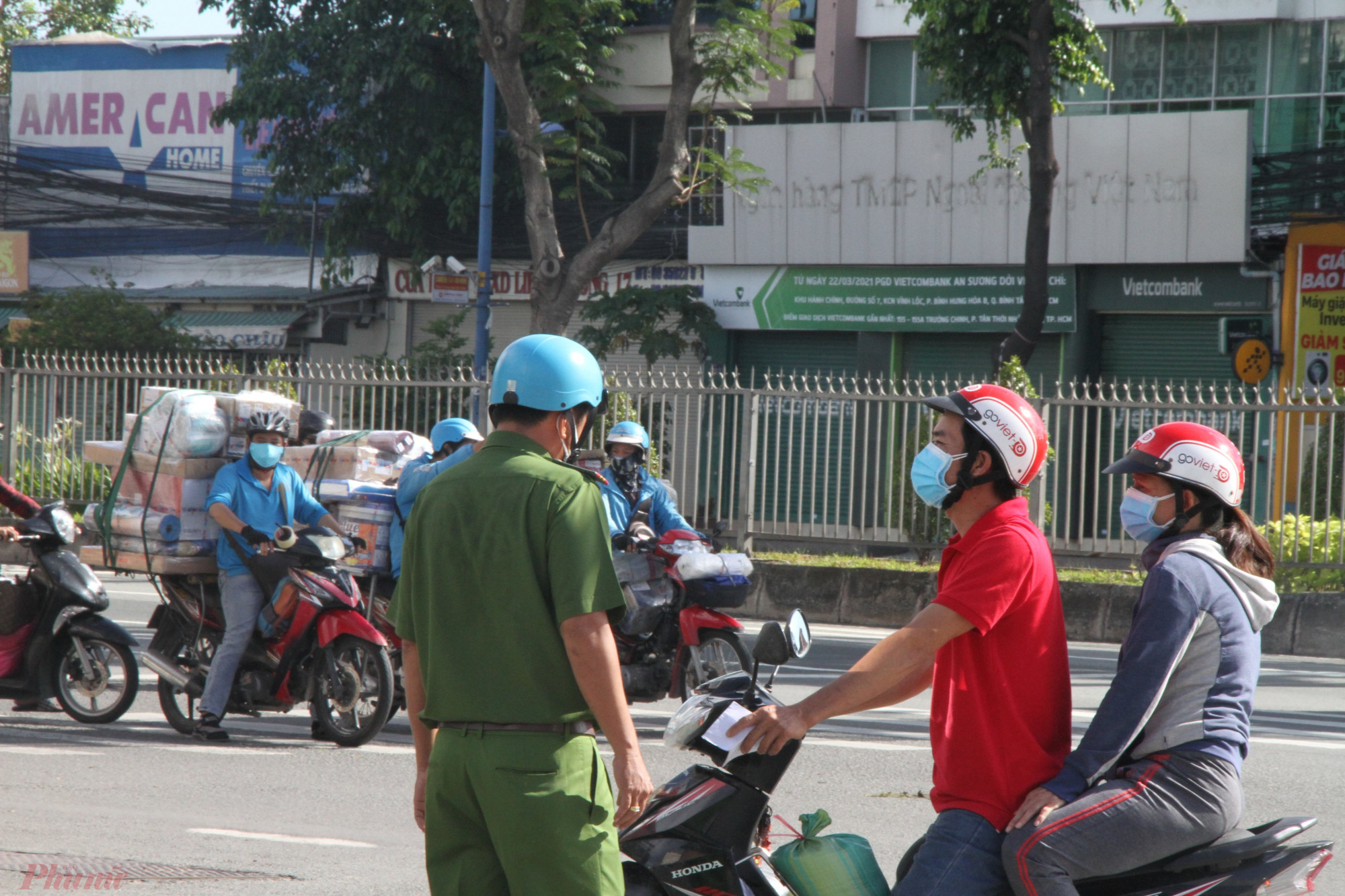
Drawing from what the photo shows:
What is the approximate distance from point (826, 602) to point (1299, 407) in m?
4.28

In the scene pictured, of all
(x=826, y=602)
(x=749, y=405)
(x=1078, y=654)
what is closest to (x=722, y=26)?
(x=749, y=405)

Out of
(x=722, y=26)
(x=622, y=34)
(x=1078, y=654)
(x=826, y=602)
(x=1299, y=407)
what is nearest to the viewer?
(x=1078, y=654)

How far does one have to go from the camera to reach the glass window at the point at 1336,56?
60.3 ft

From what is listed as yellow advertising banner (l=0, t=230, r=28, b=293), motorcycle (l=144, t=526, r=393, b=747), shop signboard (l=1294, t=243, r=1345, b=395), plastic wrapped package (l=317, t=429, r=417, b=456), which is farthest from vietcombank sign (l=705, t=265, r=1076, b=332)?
motorcycle (l=144, t=526, r=393, b=747)

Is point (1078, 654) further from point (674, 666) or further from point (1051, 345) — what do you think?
point (1051, 345)

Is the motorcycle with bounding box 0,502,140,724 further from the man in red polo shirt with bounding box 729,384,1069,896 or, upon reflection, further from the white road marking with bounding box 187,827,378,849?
the man in red polo shirt with bounding box 729,384,1069,896

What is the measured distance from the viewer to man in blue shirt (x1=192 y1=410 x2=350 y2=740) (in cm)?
736

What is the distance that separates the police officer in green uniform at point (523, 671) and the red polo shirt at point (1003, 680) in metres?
0.64

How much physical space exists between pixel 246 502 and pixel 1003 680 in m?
5.32

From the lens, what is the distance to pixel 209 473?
25.9ft

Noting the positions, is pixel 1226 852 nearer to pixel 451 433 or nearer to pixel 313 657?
pixel 313 657

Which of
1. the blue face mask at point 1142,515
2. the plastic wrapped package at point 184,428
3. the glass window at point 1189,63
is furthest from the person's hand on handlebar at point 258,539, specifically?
the glass window at point 1189,63

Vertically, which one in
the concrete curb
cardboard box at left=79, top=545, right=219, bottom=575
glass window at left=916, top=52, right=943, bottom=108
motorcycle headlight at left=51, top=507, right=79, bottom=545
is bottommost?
the concrete curb

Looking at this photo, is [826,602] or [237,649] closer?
[237,649]
